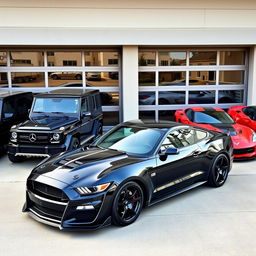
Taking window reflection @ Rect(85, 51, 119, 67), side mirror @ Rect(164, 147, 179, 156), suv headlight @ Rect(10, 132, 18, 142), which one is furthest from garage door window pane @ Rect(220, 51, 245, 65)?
suv headlight @ Rect(10, 132, 18, 142)

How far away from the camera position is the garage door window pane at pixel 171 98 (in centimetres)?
1274

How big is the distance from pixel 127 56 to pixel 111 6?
75.1 inches

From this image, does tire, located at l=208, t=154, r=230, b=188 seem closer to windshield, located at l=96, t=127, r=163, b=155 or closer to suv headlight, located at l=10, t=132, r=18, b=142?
windshield, located at l=96, t=127, r=163, b=155

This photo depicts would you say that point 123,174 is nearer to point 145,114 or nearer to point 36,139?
point 36,139

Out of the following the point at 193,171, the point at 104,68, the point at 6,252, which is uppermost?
the point at 104,68

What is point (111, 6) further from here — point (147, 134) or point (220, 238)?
point (220, 238)

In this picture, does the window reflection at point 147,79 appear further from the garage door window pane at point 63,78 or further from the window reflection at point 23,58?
the window reflection at point 23,58

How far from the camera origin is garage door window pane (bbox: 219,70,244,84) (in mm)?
12992

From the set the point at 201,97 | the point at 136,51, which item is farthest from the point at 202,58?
the point at 136,51

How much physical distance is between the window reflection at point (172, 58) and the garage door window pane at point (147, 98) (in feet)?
4.29

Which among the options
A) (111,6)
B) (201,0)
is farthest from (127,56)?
(201,0)

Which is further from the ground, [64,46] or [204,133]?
[64,46]

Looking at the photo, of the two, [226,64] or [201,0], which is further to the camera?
[226,64]

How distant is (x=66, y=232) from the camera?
4383 mm
